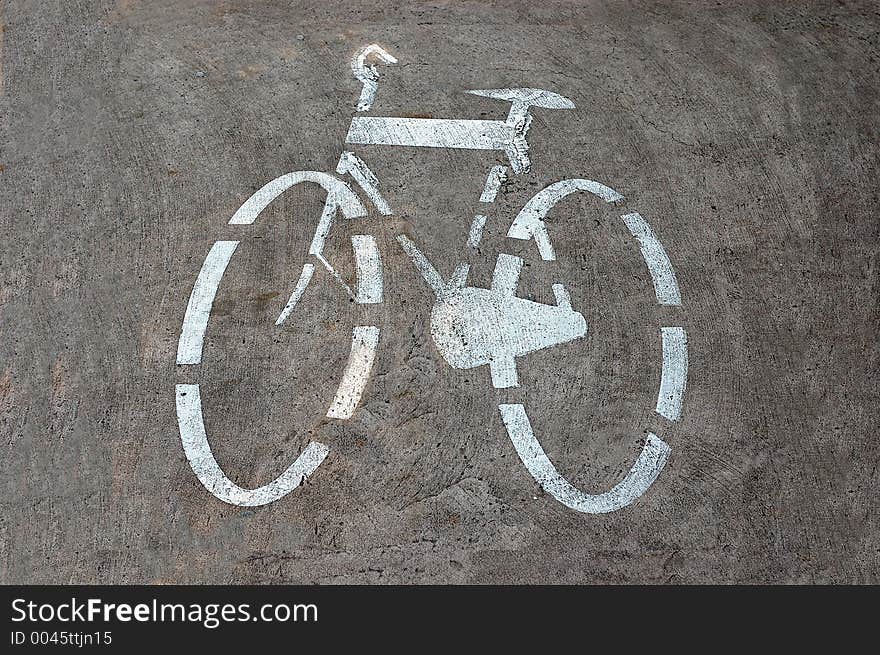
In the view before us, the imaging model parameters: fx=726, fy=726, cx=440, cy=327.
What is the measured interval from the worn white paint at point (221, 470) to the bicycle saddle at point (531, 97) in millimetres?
2770

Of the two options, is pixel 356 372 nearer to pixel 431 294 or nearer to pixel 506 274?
pixel 431 294

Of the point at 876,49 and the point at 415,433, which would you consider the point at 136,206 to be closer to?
the point at 415,433

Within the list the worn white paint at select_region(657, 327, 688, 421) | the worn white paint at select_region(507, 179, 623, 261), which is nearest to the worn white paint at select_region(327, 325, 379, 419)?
the worn white paint at select_region(507, 179, 623, 261)

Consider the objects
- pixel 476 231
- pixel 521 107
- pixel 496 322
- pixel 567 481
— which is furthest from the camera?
pixel 521 107

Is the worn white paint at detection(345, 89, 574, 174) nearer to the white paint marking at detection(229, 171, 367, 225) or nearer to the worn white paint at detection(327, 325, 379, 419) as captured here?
the white paint marking at detection(229, 171, 367, 225)

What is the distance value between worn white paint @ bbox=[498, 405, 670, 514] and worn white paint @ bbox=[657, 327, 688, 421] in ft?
0.62

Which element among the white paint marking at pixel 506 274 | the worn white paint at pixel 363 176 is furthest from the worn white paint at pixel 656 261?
the worn white paint at pixel 363 176

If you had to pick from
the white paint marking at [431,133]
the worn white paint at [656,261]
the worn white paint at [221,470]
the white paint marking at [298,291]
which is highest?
the white paint marking at [431,133]

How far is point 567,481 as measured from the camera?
13.2 ft

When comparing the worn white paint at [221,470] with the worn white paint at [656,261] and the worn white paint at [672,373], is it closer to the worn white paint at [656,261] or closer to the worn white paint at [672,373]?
the worn white paint at [672,373]

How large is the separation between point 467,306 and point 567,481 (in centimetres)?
118

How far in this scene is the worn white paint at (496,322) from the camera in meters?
4.28

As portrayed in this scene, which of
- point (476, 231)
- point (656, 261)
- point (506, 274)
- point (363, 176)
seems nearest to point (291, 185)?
point (363, 176)

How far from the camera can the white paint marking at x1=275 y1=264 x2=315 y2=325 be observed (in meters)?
4.38
